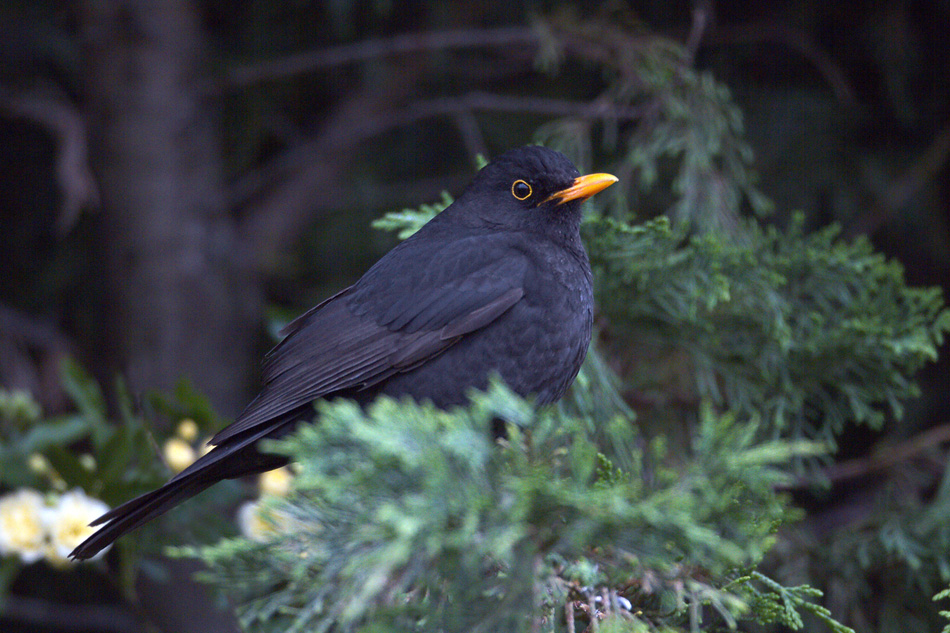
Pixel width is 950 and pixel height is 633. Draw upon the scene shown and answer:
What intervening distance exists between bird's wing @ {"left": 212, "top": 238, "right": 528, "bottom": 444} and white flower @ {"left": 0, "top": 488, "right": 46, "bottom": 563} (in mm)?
843

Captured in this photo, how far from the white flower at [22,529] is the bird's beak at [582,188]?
1.82 meters

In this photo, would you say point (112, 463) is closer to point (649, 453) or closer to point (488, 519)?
point (649, 453)

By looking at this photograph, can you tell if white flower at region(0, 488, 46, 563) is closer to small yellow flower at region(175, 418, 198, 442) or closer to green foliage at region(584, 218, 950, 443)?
small yellow flower at region(175, 418, 198, 442)

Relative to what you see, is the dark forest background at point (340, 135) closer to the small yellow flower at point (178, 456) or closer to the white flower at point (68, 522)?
the small yellow flower at point (178, 456)

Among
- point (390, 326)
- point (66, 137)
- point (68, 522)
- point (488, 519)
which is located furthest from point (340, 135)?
point (488, 519)

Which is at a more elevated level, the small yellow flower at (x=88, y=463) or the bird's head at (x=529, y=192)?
the bird's head at (x=529, y=192)

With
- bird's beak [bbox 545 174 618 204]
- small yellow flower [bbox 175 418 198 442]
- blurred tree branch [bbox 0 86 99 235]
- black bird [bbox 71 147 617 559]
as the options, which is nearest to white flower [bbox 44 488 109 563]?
small yellow flower [bbox 175 418 198 442]

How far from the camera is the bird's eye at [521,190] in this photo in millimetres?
2625

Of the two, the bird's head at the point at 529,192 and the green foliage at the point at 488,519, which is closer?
the green foliage at the point at 488,519

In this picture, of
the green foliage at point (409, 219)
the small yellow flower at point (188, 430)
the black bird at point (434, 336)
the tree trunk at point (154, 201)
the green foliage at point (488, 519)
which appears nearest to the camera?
the green foliage at point (488, 519)

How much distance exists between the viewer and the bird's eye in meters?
2.62

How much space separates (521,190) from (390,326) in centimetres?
65

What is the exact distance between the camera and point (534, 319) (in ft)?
7.26

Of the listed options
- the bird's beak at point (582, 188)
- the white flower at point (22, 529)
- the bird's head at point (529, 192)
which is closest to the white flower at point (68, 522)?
the white flower at point (22, 529)
